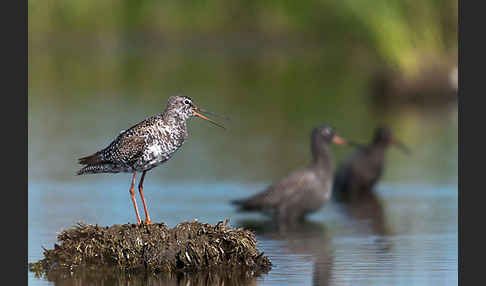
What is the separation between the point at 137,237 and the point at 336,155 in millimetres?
9520

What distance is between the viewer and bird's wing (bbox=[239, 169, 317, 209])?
13562 millimetres

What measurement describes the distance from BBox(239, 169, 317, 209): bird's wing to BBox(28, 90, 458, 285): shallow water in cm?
22

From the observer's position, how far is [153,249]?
374 inches

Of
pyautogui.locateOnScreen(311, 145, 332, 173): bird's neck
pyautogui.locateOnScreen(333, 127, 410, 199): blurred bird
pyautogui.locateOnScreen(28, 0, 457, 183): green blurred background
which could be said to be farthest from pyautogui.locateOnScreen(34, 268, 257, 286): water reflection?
pyautogui.locateOnScreen(28, 0, 457, 183): green blurred background

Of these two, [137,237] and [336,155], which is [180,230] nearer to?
[137,237]

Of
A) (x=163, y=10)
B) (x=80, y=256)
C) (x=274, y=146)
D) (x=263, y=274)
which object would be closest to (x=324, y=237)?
(x=263, y=274)

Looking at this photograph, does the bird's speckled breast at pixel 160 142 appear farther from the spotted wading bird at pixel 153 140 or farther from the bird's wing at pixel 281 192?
the bird's wing at pixel 281 192

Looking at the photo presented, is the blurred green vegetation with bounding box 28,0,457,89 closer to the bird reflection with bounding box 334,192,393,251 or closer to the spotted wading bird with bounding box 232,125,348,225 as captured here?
the bird reflection with bounding box 334,192,393,251

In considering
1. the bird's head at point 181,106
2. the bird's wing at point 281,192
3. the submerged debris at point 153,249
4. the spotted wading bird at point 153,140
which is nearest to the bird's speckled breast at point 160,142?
the spotted wading bird at point 153,140

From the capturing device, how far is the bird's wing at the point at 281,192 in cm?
1356

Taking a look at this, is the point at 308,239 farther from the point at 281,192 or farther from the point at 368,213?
the point at 368,213

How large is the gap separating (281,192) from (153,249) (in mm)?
4248

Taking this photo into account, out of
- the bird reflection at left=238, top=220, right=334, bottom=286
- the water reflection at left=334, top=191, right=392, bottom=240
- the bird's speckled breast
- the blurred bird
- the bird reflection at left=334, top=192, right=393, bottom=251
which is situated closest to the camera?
the bird's speckled breast

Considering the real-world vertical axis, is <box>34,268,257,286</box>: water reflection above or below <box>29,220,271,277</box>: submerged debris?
below
